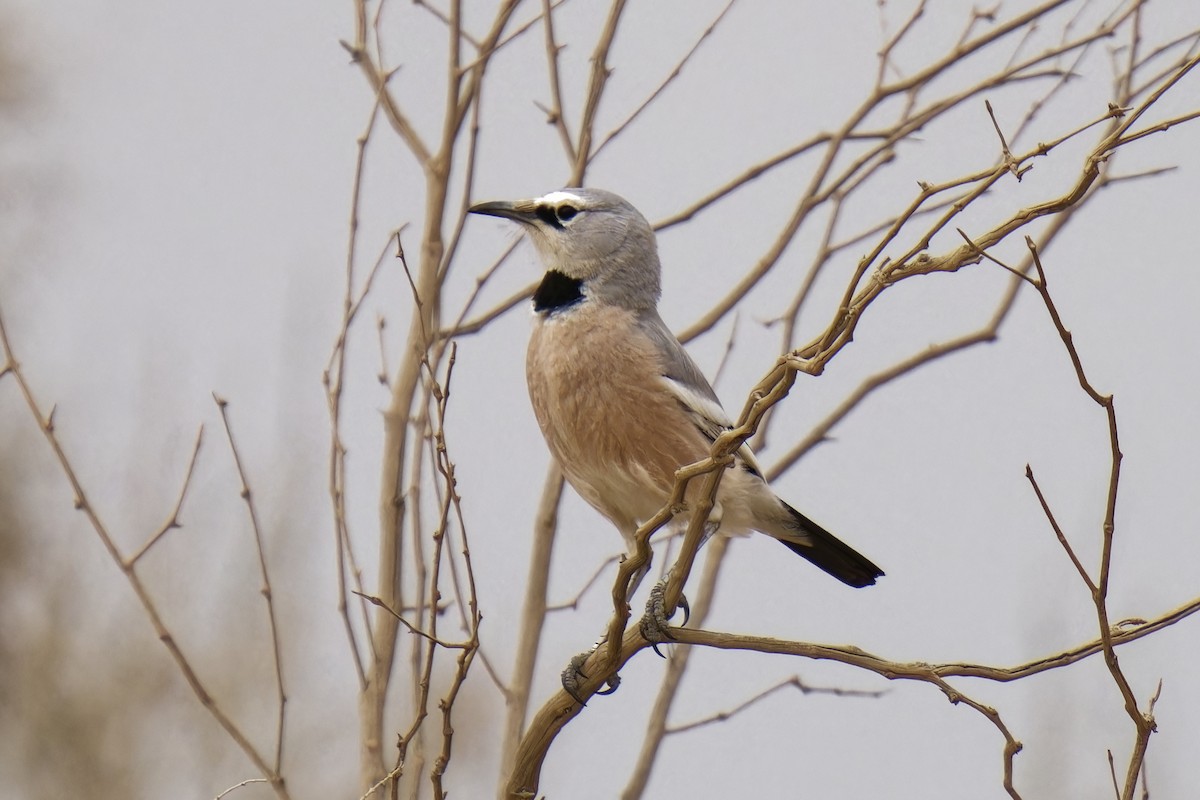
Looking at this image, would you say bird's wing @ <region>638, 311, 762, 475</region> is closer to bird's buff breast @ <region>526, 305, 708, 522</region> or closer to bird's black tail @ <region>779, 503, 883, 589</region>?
bird's buff breast @ <region>526, 305, 708, 522</region>

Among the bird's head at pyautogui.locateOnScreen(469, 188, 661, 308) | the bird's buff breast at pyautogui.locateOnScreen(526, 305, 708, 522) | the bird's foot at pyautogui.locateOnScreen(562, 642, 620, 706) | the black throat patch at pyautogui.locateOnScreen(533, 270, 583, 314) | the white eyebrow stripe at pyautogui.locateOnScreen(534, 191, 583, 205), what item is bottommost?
the bird's foot at pyautogui.locateOnScreen(562, 642, 620, 706)

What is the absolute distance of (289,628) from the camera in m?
4.03

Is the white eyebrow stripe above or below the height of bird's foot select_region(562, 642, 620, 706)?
above

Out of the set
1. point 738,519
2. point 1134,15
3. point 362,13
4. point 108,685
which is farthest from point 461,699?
point 1134,15

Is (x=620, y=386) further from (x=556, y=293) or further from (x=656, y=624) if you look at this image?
(x=656, y=624)

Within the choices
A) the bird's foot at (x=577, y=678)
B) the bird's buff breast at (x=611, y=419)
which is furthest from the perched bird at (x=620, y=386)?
the bird's foot at (x=577, y=678)

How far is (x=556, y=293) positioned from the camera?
8.02ft

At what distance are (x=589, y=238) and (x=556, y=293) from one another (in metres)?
0.13

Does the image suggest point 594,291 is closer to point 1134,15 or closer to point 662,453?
point 662,453

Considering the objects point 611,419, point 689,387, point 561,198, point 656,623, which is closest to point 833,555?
point 689,387

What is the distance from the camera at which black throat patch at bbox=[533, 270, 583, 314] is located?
2408 millimetres

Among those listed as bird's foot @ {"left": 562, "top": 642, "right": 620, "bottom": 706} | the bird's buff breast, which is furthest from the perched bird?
bird's foot @ {"left": 562, "top": 642, "right": 620, "bottom": 706}

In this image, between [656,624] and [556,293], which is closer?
[656,624]

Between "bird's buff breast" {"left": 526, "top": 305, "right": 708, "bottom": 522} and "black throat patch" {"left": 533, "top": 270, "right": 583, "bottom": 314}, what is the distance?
0.11 meters
